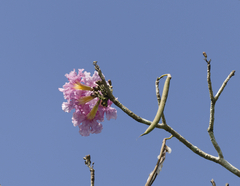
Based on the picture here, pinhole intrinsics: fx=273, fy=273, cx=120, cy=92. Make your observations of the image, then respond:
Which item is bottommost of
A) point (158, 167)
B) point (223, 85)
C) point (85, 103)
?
point (158, 167)

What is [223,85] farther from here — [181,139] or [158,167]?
[158,167]

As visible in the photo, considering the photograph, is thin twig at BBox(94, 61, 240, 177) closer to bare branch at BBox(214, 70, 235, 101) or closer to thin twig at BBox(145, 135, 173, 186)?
thin twig at BBox(145, 135, 173, 186)

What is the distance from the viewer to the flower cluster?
4086mm

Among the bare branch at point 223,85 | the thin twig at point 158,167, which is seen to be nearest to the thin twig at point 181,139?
the thin twig at point 158,167

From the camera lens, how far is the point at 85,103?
421 cm

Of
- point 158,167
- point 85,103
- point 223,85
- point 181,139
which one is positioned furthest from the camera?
point 85,103

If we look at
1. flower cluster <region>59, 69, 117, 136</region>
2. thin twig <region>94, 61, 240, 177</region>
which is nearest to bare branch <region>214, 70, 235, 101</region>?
thin twig <region>94, 61, 240, 177</region>

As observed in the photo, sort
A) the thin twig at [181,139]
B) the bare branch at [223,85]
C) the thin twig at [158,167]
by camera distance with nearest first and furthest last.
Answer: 1. the thin twig at [158,167]
2. the thin twig at [181,139]
3. the bare branch at [223,85]

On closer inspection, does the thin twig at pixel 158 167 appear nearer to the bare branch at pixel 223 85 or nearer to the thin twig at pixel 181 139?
→ the thin twig at pixel 181 139

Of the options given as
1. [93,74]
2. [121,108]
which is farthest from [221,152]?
[93,74]

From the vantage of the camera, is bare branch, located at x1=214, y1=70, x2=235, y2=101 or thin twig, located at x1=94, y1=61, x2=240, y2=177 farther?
bare branch, located at x1=214, y1=70, x2=235, y2=101

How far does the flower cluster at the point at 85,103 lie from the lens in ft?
13.4

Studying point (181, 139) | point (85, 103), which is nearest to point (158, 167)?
point (181, 139)

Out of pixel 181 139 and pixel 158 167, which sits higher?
pixel 181 139
